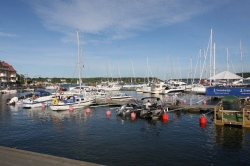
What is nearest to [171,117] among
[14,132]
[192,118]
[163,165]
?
[192,118]

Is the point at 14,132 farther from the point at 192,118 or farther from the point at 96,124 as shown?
the point at 192,118

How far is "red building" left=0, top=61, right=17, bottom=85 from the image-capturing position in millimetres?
111700

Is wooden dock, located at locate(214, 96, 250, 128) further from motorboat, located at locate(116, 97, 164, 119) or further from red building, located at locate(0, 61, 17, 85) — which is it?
red building, located at locate(0, 61, 17, 85)

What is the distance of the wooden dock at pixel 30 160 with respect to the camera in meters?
9.62

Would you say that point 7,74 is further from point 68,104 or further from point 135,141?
point 135,141

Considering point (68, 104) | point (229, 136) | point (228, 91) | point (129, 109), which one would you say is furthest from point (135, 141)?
point (228, 91)

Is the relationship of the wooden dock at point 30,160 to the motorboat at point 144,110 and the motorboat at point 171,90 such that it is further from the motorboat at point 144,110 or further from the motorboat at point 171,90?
the motorboat at point 171,90

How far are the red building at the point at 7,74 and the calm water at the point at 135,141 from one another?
98.3 meters

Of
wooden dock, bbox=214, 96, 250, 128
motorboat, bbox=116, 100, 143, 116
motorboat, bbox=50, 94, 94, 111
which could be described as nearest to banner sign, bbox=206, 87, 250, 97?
wooden dock, bbox=214, 96, 250, 128

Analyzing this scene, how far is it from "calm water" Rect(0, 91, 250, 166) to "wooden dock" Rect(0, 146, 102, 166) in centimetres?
442

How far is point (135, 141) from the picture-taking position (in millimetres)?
18578

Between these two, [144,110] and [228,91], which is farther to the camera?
[228,91]

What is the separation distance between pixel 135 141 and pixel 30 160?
10.3 m

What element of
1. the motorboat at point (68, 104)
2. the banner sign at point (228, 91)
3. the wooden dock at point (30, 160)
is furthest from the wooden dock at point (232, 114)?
the motorboat at point (68, 104)
